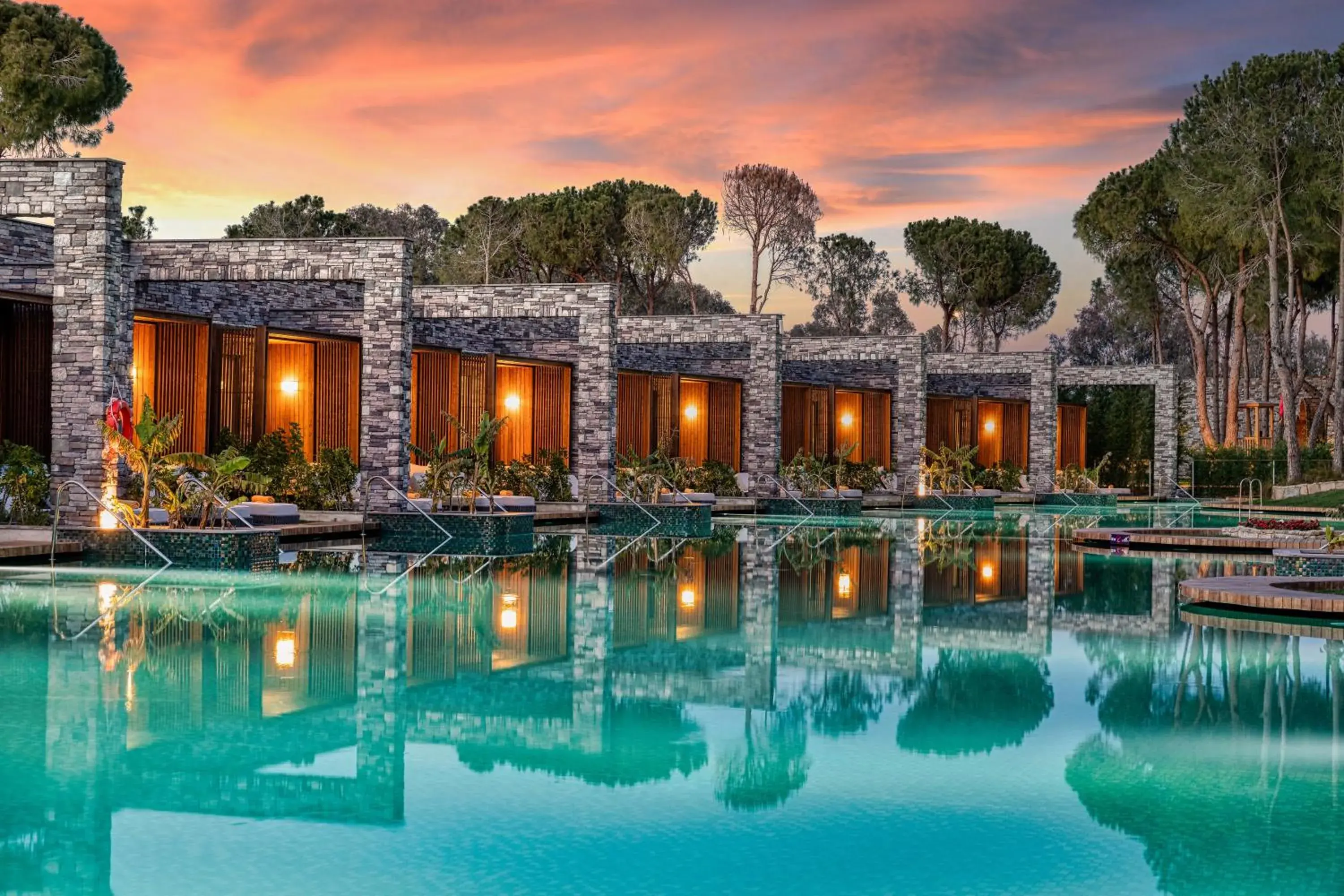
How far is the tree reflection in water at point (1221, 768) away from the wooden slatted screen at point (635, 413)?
1988 cm

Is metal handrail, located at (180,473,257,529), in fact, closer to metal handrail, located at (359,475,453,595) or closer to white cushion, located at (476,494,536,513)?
metal handrail, located at (359,475,453,595)

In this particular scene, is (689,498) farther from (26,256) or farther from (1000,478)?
(1000,478)

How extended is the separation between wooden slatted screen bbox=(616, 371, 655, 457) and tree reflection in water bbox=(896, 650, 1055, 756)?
19.6 metres

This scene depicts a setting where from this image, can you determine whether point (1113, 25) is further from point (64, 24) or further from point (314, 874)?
point (314, 874)

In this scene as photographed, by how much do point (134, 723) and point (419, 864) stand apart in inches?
94.6

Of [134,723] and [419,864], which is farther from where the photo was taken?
[134,723]

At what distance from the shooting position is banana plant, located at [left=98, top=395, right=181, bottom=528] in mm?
14164

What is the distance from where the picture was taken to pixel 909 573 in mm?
13586

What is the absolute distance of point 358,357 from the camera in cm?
2192

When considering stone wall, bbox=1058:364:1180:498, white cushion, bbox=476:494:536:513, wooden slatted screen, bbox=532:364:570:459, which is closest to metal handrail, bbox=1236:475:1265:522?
stone wall, bbox=1058:364:1180:498

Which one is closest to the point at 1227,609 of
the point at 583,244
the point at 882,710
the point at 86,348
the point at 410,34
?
the point at 882,710

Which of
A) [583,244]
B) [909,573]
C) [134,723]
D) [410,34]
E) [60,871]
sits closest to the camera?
[60,871]

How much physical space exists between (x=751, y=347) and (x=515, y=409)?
4.91 metres

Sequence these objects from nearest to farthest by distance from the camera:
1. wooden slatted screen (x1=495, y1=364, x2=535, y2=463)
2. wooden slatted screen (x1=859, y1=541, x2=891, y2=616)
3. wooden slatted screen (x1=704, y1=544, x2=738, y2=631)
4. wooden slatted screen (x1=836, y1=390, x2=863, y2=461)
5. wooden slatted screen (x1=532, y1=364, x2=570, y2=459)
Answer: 1. wooden slatted screen (x1=704, y1=544, x2=738, y2=631)
2. wooden slatted screen (x1=859, y1=541, x2=891, y2=616)
3. wooden slatted screen (x1=495, y1=364, x2=535, y2=463)
4. wooden slatted screen (x1=532, y1=364, x2=570, y2=459)
5. wooden slatted screen (x1=836, y1=390, x2=863, y2=461)
